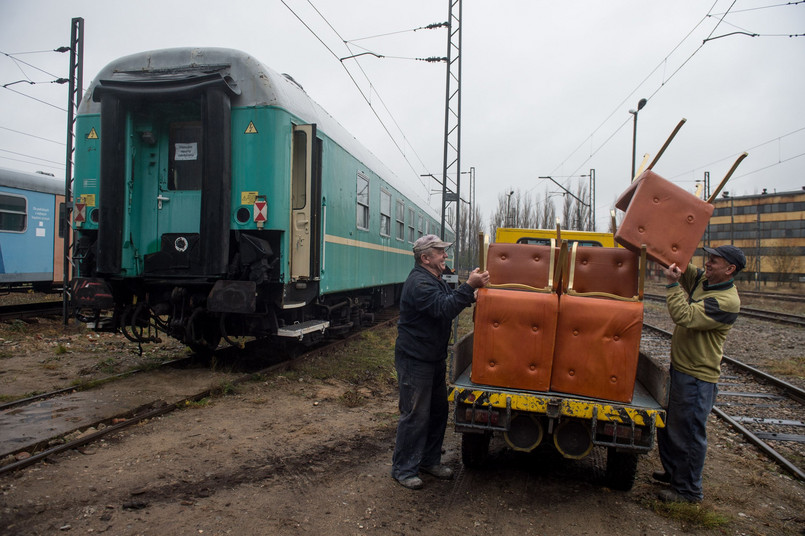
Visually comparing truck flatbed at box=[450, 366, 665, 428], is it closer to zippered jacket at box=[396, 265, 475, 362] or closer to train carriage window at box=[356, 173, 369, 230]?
zippered jacket at box=[396, 265, 475, 362]

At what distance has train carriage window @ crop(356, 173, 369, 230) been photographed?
9.63 m

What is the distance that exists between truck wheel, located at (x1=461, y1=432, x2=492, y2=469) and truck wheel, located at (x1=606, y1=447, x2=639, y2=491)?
35.5 inches

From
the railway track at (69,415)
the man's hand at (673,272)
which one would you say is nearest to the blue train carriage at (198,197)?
the railway track at (69,415)

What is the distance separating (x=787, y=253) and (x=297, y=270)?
47.0 m

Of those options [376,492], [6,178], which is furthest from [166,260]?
[6,178]

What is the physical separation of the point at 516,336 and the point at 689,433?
4.78 feet

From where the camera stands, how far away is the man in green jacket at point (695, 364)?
3811 mm

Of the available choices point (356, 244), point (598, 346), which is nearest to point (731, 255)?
point (598, 346)

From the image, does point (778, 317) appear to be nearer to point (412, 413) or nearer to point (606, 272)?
point (606, 272)

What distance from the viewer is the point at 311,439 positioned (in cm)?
504

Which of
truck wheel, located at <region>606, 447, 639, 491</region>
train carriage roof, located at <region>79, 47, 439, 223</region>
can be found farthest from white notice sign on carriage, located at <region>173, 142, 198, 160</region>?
truck wheel, located at <region>606, 447, 639, 491</region>

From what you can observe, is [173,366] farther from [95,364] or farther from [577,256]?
[577,256]

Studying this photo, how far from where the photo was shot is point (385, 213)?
11.8 m

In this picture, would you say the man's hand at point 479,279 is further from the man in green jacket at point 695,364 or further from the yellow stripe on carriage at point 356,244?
the yellow stripe on carriage at point 356,244
